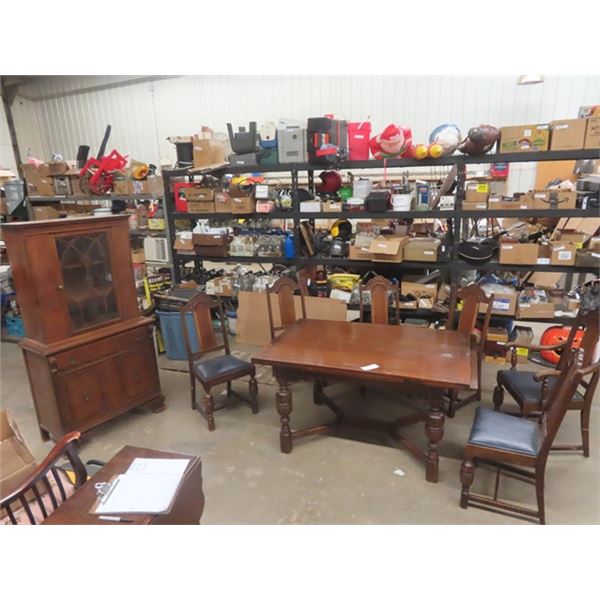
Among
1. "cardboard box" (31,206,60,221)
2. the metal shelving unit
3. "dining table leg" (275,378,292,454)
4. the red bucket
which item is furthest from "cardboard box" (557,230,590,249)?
"cardboard box" (31,206,60,221)

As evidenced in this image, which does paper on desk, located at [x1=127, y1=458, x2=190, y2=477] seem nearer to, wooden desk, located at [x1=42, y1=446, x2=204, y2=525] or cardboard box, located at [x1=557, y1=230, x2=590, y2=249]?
wooden desk, located at [x1=42, y1=446, x2=204, y2=525]

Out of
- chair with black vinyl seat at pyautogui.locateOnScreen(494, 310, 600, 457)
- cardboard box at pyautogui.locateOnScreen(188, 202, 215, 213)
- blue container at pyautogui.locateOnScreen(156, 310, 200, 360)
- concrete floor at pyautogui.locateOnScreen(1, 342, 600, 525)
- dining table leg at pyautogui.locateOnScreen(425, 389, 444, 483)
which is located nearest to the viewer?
concrete floor at pyautogui.locateOnScreen(1, 342, 600, 525)

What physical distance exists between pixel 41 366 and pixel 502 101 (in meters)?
7.29

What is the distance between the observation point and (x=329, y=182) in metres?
4.27

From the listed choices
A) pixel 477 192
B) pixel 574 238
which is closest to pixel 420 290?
pixel 477 192

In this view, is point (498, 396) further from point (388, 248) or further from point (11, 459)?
point (11, 459)

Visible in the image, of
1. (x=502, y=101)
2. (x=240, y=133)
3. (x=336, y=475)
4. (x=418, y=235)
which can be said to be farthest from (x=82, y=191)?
(x=502, y=101)

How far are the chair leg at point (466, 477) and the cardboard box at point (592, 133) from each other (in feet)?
8.64

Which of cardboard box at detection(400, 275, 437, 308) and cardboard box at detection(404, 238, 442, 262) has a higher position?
cardboard box at detection(404, 238, 442, 262)

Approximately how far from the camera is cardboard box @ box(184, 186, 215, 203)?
4340 mm

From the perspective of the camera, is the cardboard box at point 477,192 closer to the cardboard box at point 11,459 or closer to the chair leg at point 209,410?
the chair leg at point 209,410

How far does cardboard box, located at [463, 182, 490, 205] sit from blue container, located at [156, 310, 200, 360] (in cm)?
281

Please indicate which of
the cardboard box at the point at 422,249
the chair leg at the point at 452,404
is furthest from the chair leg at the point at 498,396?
the cardboard box at the point at 422,249

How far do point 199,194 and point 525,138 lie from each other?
3058 mm
